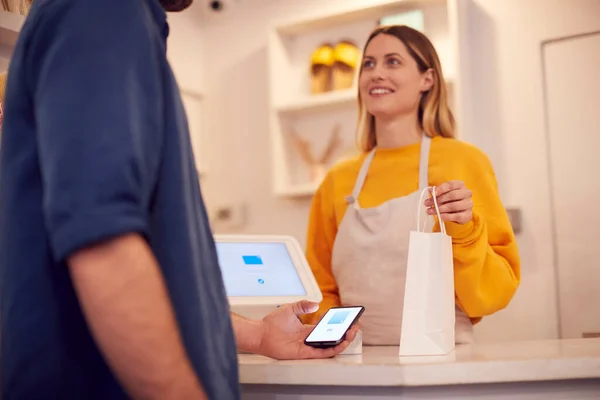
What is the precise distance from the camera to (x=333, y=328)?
1192mm

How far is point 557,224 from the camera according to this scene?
2545 mm

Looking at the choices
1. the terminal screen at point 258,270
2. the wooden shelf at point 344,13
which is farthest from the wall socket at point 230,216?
the terminal screen at point 258,270

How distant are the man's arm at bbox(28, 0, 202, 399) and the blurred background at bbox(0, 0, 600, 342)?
2067 millimetres

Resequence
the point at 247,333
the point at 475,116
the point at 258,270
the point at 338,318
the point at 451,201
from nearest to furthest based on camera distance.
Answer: the point at 247,333, the point at 338,318, the point at 451,201, the point at 258,270, the point at 475,116

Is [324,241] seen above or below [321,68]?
below

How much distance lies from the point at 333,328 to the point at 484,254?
18.4 inches

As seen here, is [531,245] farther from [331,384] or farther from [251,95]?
[331,384]

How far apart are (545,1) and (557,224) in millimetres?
876

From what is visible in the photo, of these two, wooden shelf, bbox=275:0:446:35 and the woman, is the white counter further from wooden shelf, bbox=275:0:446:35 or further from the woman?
wooden shelf, bbox=275:0:446:35

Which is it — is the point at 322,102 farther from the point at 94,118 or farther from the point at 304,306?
the point at 94,118

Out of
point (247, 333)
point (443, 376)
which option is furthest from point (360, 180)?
point (443, 376)

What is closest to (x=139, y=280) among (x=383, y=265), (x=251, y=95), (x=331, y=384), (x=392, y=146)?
(x=331, y=384)

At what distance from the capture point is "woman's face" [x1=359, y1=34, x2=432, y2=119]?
1.91 metres

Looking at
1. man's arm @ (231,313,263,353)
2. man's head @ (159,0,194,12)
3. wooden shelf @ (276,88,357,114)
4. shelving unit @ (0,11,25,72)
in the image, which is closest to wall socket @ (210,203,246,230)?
wooden shelf @ (276,88,357,114)
